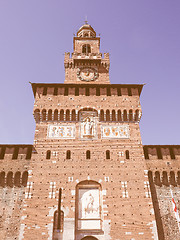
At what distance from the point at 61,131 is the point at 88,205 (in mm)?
5337

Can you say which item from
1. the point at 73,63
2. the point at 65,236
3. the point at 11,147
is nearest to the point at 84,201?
the point at 65,236

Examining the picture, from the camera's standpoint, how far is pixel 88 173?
15156 millimetres

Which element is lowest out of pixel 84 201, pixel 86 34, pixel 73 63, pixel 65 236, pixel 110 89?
pixel 65 236

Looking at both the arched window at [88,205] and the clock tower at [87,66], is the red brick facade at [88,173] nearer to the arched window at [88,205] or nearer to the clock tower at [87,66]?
the arched window at [88,205]

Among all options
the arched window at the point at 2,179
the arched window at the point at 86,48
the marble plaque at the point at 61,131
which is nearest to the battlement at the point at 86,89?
the marble plaque at the point at 61,131

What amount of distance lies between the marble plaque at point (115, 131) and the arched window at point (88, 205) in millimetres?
3552

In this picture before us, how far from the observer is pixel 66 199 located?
14.2m

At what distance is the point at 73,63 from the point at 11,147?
9719mm

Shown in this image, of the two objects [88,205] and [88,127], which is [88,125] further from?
[88,205]

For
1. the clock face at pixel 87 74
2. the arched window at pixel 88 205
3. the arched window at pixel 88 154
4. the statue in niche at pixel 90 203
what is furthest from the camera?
the clock face at pixel 87 74

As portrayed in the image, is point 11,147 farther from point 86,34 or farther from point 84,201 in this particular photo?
point 86,34

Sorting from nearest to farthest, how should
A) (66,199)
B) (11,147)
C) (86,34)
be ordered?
(66,199) → (11,147) → (86,34)

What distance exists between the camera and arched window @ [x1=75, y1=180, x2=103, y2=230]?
542 inches

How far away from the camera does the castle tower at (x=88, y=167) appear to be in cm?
1356
